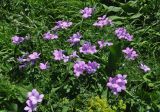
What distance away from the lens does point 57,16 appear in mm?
3781

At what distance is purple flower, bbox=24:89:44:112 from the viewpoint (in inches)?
105

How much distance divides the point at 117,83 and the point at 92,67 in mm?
200

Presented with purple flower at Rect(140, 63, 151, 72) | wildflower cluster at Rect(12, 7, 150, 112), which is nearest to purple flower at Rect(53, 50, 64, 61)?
wildflower cluster at Rect(12, 7, 150, 112)

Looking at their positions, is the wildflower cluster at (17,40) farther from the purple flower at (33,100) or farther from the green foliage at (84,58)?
the purple flower at (33,100)

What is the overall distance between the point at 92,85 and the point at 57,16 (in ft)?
3.52

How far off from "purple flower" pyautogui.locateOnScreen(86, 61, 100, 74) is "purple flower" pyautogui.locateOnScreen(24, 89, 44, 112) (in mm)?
336

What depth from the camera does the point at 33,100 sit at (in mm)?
2660

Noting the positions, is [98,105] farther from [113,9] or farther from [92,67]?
[113,9]

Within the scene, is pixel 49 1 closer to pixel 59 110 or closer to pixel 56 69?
pixel 56 69

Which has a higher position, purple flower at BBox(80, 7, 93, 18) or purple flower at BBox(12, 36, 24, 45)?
purple flower at BBox(80, 7, 93, 18)

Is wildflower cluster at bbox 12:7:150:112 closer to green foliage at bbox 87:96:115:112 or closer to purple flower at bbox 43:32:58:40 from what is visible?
purple flower at bbox 43:32:58:40

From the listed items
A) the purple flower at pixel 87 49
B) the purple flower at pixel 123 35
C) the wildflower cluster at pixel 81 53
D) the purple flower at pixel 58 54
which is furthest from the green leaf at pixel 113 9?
the purple flower at pixel 58 54

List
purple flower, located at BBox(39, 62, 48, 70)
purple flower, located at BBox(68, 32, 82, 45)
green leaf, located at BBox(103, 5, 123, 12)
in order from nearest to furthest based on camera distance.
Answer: purple flower, located at BBox(39, 62, 48, 70)
purple flower, located at BBox(68, 32, 82, 45)
green leaf, located at BBox(103, 5, 123, 12)

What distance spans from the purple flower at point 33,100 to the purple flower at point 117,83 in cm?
41
